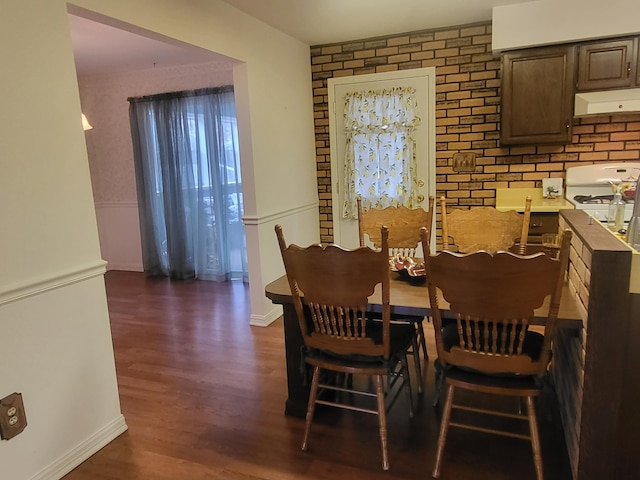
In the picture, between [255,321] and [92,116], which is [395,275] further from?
[92,116]

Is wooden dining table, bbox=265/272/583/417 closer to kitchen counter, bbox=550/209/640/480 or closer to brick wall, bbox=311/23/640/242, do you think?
kitchen counter, bbox=550/209/640/480

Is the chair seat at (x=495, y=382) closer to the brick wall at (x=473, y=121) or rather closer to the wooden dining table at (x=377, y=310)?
the wooden dining table at (x=377, y=310)

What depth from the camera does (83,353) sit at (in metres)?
2.13

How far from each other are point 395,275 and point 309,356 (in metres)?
0.60

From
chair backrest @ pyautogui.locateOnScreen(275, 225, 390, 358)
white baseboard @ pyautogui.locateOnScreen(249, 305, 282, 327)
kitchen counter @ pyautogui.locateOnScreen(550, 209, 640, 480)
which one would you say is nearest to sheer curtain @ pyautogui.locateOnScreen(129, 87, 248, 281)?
white baseboard @ pyautogui.locateOnScreen(249, 305, 282, 327)

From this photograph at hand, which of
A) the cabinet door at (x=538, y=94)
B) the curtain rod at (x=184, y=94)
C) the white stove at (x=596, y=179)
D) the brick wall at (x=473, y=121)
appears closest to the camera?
the cabinet door at (x=538, y=94)

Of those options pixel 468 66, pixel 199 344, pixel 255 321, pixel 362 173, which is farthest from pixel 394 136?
pixel 199 344

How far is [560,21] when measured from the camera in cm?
345

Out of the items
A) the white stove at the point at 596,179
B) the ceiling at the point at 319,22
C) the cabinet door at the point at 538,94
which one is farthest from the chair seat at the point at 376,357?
the cabinet door at the point at 538,94

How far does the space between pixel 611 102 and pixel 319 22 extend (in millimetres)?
2247

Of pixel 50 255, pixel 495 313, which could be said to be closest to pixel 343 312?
pixel 495 313

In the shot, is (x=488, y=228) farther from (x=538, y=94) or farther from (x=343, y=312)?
(x=538, y=94)

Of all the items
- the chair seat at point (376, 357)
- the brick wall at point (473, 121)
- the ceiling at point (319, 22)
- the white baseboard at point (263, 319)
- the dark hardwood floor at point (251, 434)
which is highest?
the ceiling at point (319, 22)

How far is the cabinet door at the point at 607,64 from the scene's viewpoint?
3.38 meters
